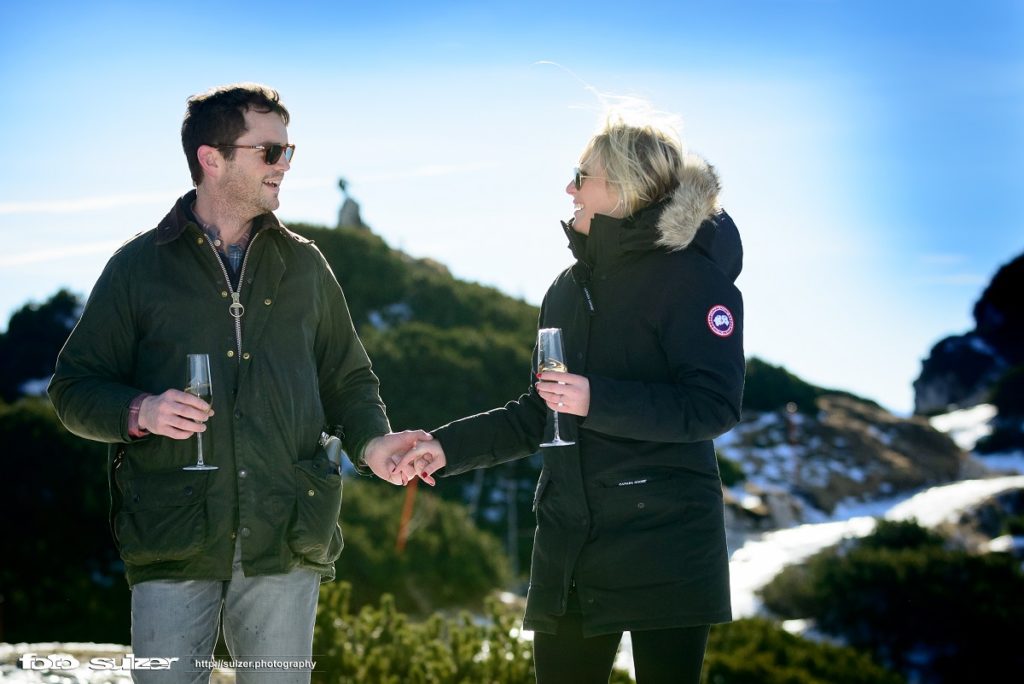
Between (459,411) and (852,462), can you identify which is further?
(852,462)

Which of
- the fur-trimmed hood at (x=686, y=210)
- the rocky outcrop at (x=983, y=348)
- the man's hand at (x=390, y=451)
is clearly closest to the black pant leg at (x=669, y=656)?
the man's hand at (x=390, y=451)

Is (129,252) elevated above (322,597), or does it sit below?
above

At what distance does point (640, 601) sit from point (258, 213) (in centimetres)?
177

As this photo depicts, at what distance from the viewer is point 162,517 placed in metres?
3.21

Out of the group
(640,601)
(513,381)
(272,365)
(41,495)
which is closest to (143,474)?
(272,365)

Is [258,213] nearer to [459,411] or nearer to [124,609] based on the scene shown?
[124,609]

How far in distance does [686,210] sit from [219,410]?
1.57 metres

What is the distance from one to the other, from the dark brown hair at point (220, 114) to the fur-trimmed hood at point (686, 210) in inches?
54.9

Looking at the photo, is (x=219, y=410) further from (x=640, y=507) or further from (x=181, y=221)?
(x=640, y=507)

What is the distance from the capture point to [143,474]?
10.8 feet

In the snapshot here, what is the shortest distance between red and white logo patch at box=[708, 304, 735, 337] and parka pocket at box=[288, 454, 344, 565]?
4.22ft

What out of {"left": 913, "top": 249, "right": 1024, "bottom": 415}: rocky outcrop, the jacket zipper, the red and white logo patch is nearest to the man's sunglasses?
the jacket zipper

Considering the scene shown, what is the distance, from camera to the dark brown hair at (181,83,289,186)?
3.50 metres

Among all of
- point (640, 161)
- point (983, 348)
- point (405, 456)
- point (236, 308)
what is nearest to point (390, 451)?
point (405, 456)
